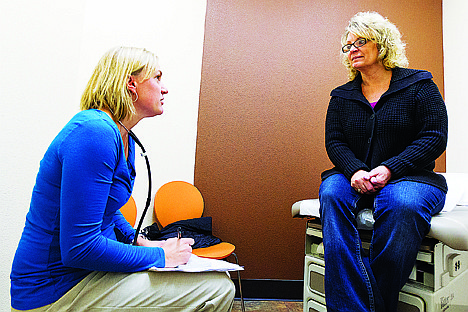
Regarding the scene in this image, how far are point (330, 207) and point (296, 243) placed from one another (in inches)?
40.7

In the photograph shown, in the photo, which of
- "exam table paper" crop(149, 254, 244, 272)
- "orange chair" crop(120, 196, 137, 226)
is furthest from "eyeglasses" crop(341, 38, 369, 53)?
"orange chair" crop(120, 196, 137, 226)

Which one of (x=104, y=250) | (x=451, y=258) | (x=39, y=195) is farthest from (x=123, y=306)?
(x=451, y=258)

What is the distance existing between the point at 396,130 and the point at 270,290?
4.59 feet

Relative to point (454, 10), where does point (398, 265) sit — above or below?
below

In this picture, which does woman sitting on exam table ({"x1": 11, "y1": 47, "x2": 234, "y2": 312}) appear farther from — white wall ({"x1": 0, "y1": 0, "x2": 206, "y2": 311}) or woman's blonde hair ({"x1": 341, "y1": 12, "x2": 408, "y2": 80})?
woman's blonde hair ({"x1": 341, "y1": 12, "x2": 408, "y2": 80})

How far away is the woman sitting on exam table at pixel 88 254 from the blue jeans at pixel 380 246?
587mm

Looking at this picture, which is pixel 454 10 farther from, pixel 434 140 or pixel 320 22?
pixel 434 140

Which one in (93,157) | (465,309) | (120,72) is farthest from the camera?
(465,309)

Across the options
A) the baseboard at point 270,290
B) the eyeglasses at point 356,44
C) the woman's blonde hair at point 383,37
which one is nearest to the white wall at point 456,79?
the woman's blonde hair at point 383,37

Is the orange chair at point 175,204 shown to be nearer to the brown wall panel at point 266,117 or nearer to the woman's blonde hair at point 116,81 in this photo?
the brown wall panel at point 266,117

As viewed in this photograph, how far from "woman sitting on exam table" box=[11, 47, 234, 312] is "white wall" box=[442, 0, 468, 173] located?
7.79ft

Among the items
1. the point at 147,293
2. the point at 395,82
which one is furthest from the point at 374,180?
the point at 147,293

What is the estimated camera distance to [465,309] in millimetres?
1362

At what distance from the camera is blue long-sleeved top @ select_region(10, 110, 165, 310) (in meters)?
0.69
